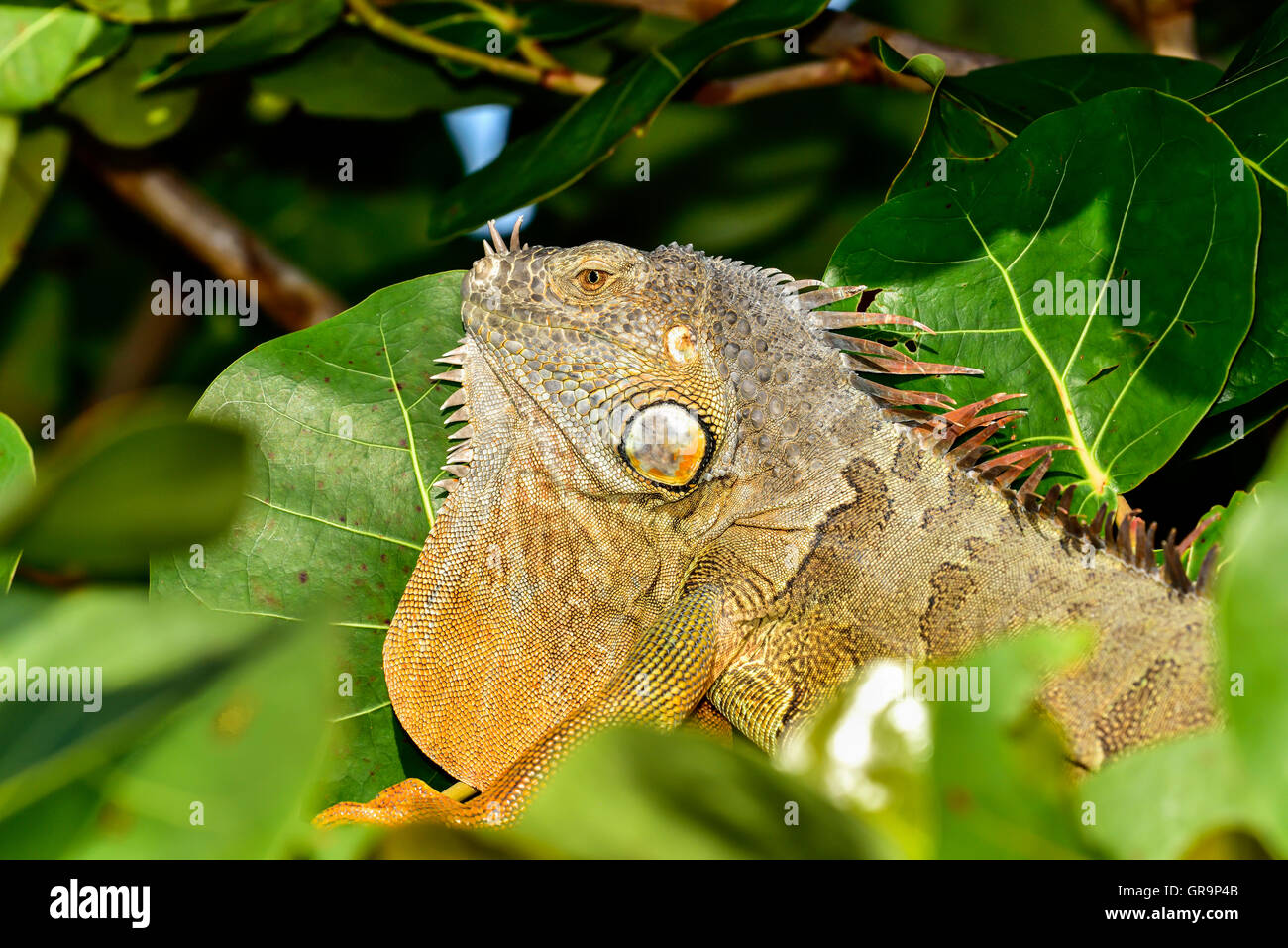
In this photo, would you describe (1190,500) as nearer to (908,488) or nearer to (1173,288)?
(1173,288)

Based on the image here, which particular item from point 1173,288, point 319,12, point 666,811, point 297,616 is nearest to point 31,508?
point 666,811

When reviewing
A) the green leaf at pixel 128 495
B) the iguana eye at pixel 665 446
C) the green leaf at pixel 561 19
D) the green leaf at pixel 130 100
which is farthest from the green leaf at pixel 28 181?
the green leaf at pixel 128 495

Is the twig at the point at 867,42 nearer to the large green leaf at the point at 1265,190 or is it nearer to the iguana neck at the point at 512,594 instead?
the large green leaf at the point at 1265,190

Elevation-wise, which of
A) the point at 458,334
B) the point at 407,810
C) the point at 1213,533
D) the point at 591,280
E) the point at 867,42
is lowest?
the point at 407,810

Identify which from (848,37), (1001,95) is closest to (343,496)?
(1001,95)

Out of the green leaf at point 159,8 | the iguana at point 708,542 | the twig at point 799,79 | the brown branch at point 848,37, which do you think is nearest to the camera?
the iguana at point 708,542

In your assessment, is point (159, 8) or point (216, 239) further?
point (216, 239)

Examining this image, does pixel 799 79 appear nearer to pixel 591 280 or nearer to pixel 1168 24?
pixel 1168 24
